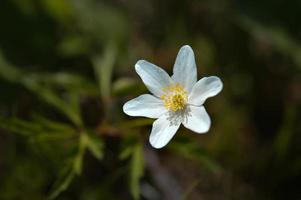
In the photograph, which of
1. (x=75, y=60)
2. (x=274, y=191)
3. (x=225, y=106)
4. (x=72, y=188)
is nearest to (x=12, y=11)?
(x=75, y=60)

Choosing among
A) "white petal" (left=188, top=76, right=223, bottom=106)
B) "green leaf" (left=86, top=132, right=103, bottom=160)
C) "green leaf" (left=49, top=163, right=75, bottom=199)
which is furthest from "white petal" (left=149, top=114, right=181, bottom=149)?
"green leaf" (left=49, top=163, right=75, bottom=199)

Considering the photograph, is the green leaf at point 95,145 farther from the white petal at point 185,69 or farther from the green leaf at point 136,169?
the white petal at point 185,69

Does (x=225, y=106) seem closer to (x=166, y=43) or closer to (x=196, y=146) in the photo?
(x=166, y=43)

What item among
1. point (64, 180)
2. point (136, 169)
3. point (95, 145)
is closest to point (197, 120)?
point (136, 169)

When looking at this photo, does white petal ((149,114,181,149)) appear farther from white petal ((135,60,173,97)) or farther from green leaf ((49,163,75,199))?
green leaf ((49,163,75,199))

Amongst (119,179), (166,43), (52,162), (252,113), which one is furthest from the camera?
(166,43)

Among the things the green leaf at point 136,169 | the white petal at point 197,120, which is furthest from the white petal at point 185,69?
the green leaf at point 136,169

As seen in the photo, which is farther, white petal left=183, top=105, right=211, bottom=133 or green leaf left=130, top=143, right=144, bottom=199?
green leaf left=130, top=143, right=144, bottom=199
